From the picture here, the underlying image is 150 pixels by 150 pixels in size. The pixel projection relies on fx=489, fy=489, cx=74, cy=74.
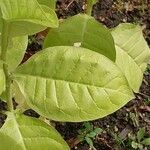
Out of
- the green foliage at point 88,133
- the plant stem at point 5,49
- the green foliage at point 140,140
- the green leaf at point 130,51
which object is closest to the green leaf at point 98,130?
the green foliage at point 88,133

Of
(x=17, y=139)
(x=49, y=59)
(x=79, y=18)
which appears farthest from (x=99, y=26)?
(x=17, y=139)

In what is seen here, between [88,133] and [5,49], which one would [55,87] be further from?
[88,133]

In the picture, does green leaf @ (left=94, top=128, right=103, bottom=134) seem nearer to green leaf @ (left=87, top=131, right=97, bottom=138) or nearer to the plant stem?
green leaf @ (left=87, top=131, right=97, bottom=138)

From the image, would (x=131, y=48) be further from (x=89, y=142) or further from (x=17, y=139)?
(x=89, y=142)

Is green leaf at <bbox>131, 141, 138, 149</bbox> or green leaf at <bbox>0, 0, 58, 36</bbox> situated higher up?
green leaf at <bbox>0, 0, 58, 36</bbox>

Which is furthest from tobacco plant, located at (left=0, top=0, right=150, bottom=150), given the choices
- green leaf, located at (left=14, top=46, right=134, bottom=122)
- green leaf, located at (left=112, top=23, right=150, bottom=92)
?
green leaf, located at (left=112, top=23, right=150, bottom=92)

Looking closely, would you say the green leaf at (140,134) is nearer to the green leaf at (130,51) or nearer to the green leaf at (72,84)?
the green leaf at (130,51)

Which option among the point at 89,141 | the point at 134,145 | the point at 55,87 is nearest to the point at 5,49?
the point at 55,87
